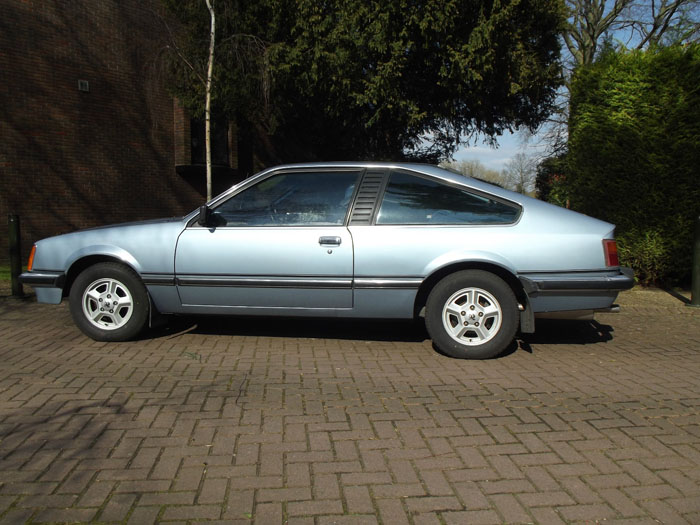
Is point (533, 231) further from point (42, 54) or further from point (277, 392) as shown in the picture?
point (42, 54)

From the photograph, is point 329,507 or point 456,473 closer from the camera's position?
point 329,507

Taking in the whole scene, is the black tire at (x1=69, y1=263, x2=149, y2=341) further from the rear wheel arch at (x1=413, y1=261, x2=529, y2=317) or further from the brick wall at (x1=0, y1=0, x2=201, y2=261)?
the brick wall at (x1=0, y1=0, x2=201, y2=261)

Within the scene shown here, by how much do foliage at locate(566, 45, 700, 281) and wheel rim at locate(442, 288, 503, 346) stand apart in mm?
4684

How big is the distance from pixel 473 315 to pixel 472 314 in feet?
0.04

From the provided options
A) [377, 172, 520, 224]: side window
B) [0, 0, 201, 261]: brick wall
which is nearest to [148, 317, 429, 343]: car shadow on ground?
[377, 172, 520, 224]: side window

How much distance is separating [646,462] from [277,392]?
7.49 ft

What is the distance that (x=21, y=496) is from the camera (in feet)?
8.27

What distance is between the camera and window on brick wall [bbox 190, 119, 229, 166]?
15.0m

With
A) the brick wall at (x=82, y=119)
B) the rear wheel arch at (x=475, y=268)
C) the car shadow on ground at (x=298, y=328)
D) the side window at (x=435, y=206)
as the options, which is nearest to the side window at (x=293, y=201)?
the side window at (x=435, y=206)

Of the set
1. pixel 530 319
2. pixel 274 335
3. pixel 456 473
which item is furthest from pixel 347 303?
pixel 456 473

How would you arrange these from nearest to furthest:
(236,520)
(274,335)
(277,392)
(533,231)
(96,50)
Answer: (236,520) < (277,392) < (533,231) < (274,335) < (96,50)

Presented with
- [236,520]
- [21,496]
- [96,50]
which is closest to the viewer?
[236,520]

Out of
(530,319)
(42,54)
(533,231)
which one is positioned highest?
(42,54)

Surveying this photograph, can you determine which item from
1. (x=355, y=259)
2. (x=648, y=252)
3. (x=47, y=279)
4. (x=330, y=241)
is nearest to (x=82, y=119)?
(x=47, y=279)
